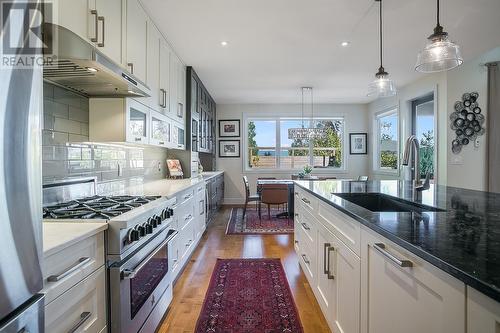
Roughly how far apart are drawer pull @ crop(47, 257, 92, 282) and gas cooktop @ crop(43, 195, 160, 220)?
250 mm

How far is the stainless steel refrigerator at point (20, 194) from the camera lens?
0.65 m

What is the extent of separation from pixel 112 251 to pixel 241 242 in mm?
2702

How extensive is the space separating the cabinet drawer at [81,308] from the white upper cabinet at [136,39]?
1.60m

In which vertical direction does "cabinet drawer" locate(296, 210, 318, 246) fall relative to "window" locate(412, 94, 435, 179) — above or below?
below

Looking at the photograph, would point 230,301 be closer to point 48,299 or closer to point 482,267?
point 48,299

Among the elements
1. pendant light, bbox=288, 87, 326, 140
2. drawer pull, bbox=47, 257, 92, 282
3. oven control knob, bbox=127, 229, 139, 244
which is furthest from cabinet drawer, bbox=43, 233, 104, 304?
pendant light, bbox=288, 87, 326, 140

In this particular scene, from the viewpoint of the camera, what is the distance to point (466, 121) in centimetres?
417

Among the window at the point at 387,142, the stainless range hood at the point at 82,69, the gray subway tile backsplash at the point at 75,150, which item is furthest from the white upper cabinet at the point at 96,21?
the window at the point at 387,142

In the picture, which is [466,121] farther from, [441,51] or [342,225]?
[342,225]

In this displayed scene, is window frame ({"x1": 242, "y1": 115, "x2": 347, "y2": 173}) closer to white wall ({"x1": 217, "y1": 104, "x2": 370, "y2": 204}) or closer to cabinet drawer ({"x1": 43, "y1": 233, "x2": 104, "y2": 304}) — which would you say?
white wall ({"x1": 217, "y1": 104, "x2": 370, "y2": 204})

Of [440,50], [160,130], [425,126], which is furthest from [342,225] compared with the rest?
[425,126]

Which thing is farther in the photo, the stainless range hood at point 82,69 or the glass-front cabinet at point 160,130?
the glass-front cabinet at point 160,130

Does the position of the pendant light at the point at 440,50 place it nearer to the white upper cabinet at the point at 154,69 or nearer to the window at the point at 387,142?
the white upper cabinet at the point at 154,69

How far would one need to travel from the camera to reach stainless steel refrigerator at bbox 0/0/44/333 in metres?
0.65
